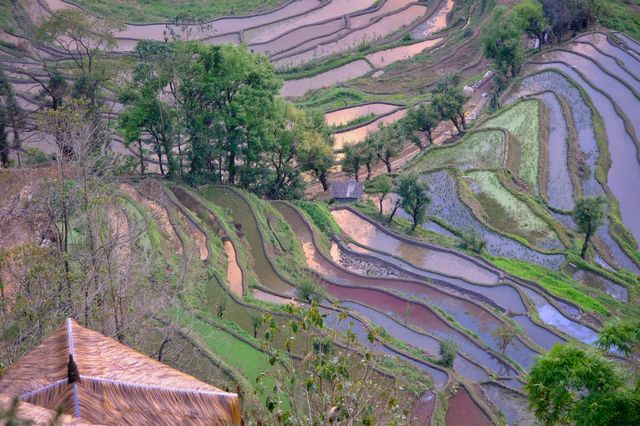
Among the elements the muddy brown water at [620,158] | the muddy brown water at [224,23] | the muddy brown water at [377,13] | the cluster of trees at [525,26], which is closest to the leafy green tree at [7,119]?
the muddy brown water at [224,23]

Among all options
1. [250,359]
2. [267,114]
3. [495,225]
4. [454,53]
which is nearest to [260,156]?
[267,114]

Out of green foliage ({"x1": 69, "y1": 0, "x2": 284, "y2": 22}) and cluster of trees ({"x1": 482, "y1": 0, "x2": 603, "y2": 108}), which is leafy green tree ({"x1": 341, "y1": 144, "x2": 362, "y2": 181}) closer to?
cluster of trees ({"x1": 482, "y1": 0, "x2": 603, "y2": 108})

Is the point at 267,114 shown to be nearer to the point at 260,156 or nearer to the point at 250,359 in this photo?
the point at 260,156

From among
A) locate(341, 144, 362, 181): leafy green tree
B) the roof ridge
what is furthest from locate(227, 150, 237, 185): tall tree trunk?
the roof ridge

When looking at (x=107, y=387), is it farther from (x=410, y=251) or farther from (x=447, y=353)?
(x=410, y=251)

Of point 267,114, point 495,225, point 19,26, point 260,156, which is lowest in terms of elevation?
point 495,225

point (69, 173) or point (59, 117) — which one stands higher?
point (59, 117)

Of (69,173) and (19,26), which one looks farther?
(19,26)

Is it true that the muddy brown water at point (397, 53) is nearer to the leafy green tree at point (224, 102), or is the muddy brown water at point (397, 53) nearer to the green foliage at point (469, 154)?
the green foliage at point (469, 154)
